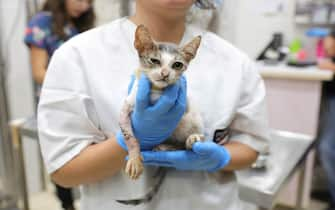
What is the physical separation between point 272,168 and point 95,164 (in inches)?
26.2

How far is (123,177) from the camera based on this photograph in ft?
2.31

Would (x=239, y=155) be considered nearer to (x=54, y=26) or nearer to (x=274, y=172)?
(x=274, y=172)

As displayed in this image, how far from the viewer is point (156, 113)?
55 centimetres

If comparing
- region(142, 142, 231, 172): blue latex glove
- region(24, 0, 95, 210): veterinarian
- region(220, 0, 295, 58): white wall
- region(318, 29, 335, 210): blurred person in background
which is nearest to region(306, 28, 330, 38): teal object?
region(318, 29, 335, 210): blurred person in background

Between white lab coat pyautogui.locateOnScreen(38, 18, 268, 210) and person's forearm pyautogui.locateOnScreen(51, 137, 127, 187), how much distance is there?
17mm

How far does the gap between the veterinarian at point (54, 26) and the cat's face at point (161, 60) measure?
1064 millimetres

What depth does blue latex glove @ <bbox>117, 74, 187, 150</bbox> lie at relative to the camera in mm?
541

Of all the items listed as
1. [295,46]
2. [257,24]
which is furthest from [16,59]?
[295,46]

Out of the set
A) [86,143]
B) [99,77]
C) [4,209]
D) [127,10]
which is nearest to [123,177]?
[86,143]

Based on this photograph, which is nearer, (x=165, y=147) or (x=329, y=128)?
(x=165, y=147)

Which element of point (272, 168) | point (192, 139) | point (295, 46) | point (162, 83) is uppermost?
point (162, 83)

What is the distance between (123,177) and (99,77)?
205mm

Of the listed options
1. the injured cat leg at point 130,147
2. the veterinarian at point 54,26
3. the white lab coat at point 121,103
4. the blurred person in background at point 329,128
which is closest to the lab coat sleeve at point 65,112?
the white lab coat at point 121,103

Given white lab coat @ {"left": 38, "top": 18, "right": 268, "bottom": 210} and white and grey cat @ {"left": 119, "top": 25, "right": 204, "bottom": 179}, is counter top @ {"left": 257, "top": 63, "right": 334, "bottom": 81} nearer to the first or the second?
white lab coat @ {"left": 38, "top": 18, "right": 268, "bottom": 210}
